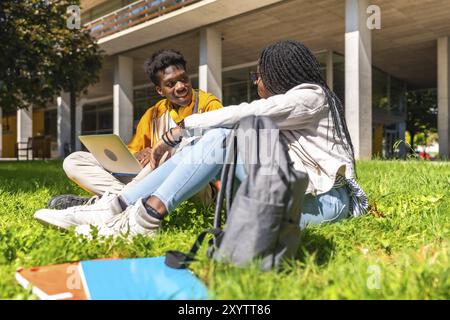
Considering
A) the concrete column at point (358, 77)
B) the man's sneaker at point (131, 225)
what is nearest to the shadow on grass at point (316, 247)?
the man's sneaker at point (131, 225)

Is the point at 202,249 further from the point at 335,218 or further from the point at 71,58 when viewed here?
the point at 71,58

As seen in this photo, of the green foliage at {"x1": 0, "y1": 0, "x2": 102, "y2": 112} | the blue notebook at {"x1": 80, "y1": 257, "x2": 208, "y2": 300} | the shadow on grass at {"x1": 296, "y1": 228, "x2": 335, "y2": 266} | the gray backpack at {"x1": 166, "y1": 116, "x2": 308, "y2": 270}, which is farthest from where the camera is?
the green foliage at {"x1": 0, "y1": 0, "x2": 102, "y2": 112}

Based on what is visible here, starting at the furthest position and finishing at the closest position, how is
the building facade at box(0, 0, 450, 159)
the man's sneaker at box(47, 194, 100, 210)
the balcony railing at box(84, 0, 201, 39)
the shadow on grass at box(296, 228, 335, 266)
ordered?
1. the balcony railing at box(84, 0, 201, 39)
2. the building facade at box(0, 0, 450, 159)
3. the man's sneaker at box(47, 194, 100, 210)
4. the shadow on grass at box(296, 228, 335, 266)

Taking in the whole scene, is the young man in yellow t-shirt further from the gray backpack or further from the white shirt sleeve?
the gray backpack

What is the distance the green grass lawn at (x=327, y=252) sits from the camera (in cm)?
154

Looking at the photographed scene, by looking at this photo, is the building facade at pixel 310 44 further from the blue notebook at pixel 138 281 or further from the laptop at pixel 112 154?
the blue notebook at pixel 138 281

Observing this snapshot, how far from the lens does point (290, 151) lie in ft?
7.83

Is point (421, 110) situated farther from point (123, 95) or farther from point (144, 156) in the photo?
point (144, 156)

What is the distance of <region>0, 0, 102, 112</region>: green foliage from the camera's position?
36.6 feet

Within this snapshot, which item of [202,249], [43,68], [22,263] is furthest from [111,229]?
[43,68]

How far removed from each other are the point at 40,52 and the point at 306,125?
11.7 m

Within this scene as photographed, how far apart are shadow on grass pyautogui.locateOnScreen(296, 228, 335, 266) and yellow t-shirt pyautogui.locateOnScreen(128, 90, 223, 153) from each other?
1.43 m

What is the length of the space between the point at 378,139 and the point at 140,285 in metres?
23.8

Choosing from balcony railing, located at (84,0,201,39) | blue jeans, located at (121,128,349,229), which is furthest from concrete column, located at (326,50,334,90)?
blue jeans, located at (121,128,349,229)
